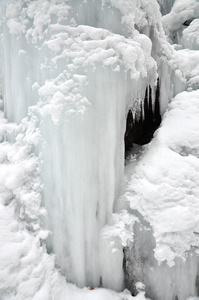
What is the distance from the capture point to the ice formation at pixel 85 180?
1.79m

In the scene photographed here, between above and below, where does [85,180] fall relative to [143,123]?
below

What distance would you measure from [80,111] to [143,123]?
1176mm

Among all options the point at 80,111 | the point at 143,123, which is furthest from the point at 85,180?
the point at 143,123

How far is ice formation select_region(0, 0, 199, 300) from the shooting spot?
1793 millimetres

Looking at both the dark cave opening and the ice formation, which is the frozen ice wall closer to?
the ice formation

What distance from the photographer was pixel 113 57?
5.98ft

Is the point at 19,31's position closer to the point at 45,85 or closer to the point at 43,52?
the point at 43,52

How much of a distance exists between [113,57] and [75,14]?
0.53 meters

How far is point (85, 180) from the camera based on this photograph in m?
1.83

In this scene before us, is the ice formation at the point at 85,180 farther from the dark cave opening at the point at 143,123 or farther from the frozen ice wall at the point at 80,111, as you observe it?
the dark cave opening at the point at 143,123

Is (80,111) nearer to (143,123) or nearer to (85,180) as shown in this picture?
(85,180)

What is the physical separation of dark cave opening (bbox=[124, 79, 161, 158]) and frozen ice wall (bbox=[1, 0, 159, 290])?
1.65 ft

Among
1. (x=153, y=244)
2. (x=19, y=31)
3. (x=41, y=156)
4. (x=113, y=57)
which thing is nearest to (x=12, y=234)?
(x=41, y=156)

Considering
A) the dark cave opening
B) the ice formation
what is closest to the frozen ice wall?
the ice formation
